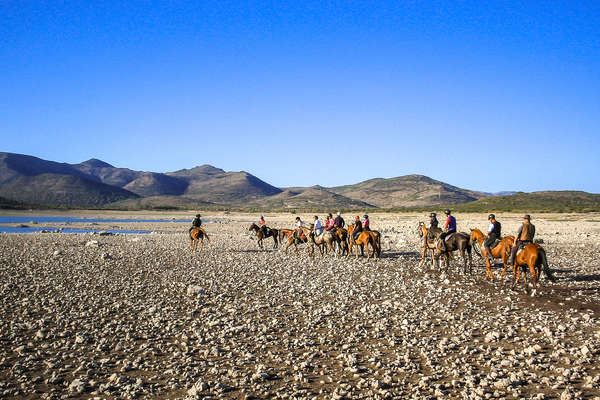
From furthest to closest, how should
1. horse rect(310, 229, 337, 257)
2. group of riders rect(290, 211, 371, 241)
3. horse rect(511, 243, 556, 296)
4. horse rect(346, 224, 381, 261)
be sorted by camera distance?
horse rect(310, 229, 337, 257), group of riders rect(290, 211, 371, 241), horse rect(346, 224, 381, 261), horse rect(511, 243, 556, 296)

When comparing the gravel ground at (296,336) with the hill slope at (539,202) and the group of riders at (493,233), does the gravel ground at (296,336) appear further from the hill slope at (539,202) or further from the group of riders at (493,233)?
the hill slope at (539,202)

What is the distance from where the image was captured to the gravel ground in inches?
272

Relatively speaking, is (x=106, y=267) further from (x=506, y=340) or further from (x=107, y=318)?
(x=506, y=340)

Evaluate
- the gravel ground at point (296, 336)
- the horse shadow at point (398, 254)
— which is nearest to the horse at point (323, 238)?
the horse shadow at point (398, 254)

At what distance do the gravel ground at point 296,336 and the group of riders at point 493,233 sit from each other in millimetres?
1463

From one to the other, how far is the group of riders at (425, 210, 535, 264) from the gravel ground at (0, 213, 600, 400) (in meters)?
1.46

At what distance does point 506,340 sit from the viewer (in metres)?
9.04

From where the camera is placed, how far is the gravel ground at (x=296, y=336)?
6918 millimetres

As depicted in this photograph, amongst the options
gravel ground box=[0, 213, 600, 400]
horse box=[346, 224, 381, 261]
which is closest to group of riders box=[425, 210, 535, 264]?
gravel ground box=[0, 213, 600, 400]

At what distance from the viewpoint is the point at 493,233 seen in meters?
Answer: 17.9

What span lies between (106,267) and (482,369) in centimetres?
1766

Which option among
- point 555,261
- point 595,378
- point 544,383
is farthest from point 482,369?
point 555,261

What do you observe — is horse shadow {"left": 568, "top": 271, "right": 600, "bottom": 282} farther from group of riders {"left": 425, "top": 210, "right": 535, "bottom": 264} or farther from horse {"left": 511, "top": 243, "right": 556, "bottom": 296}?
horse {"left": 511, "top": 243, "right": 556, "bottom": 296}

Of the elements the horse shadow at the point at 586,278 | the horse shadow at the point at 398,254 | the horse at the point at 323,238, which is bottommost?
the horse shadow at the point at 398,254
